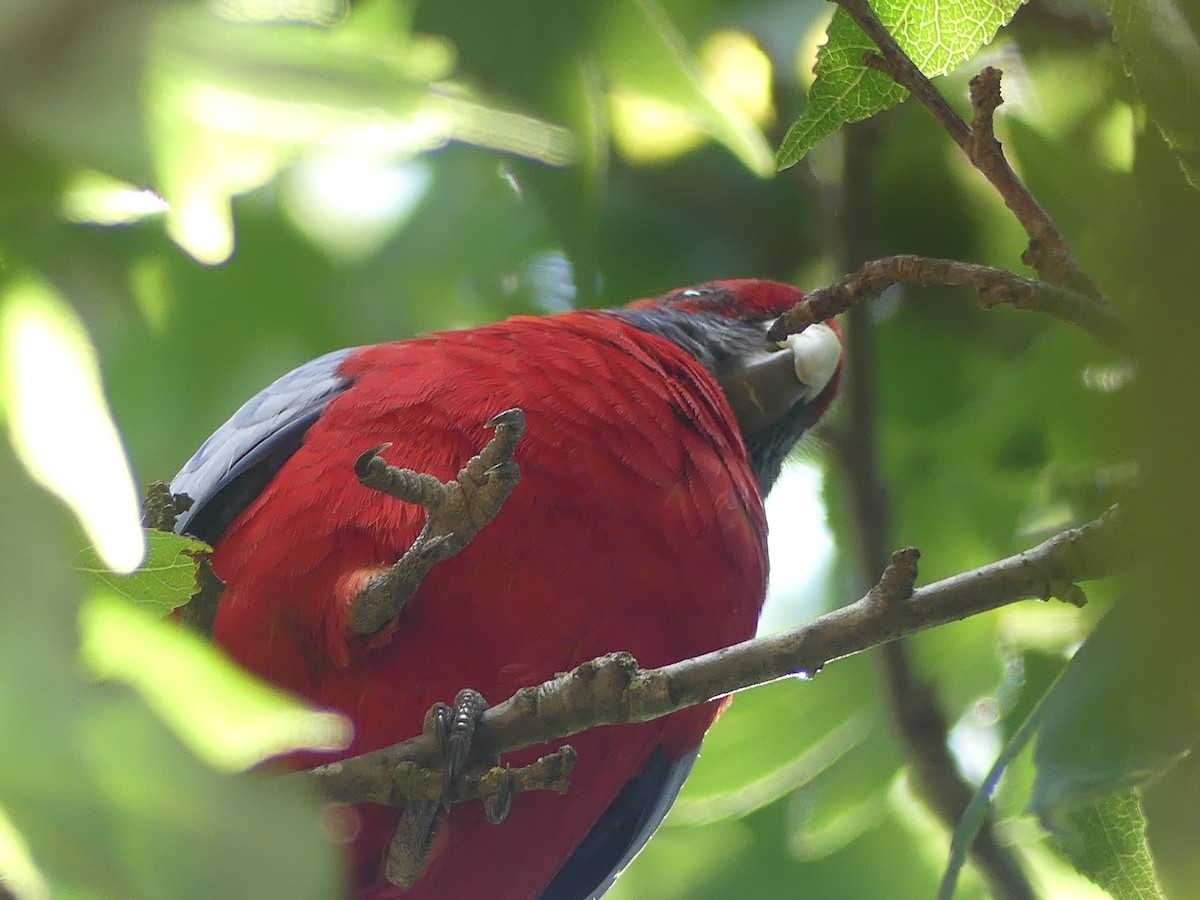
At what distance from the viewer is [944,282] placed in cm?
131

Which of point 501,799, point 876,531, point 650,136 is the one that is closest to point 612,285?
point 650,136

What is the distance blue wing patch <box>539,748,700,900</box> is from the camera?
2236 millimetres

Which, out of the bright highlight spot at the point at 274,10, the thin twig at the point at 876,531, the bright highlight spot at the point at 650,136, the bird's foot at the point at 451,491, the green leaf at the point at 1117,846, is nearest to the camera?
the bright highlight spot at the point at 274,10

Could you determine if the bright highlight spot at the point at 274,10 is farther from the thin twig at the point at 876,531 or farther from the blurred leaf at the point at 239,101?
the thin twig at the point at 876,531

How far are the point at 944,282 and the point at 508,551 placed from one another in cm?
83

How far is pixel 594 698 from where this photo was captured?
4.69ft

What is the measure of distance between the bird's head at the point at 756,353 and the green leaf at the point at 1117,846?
1.51 meters

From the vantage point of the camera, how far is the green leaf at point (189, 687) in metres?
0.75

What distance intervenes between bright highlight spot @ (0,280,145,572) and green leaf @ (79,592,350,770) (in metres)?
0.05

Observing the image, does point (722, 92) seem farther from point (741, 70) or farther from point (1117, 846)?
point (1117, 846)

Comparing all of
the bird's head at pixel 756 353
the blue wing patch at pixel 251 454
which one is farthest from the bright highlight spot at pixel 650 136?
the blue wing patch at pixel 251 454

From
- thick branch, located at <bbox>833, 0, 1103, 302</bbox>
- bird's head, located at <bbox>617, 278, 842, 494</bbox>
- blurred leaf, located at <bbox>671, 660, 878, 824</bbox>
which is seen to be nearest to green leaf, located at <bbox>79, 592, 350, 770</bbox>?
thick branch, located at <bbox>833, 0, 1103, 302</bbox>

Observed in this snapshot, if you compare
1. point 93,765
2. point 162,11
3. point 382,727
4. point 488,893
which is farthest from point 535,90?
point 93,765

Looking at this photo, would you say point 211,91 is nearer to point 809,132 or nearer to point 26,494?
point 26,494
